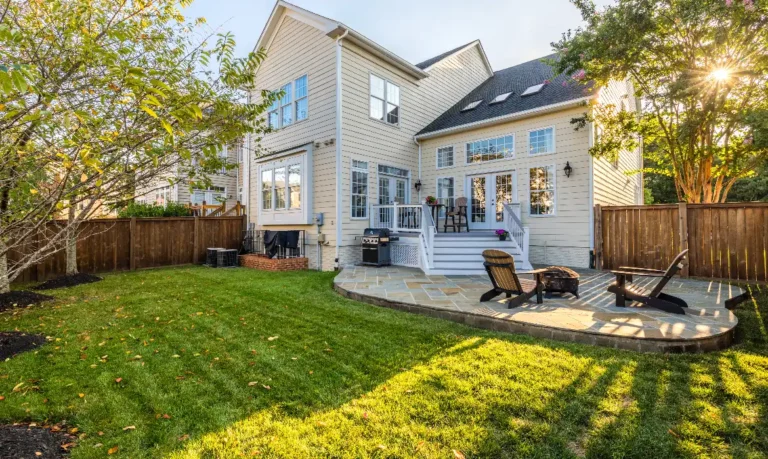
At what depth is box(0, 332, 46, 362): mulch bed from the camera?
11.8ft

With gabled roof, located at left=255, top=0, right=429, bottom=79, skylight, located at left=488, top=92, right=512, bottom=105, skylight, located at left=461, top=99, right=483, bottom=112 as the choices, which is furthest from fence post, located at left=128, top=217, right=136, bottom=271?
skylight, located at left=488, top=92, right=512, bottom=105

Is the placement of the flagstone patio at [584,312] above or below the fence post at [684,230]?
below

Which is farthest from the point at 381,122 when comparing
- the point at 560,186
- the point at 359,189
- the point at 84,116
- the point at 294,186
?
the point at 84,116

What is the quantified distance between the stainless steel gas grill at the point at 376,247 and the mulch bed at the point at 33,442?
7670 millimetres

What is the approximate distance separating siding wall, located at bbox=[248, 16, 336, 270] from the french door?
15.1 feet

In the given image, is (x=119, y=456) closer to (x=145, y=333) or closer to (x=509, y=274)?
(x=145, y=333)

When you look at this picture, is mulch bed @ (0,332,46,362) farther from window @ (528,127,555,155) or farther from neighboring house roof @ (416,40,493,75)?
neighboring house roof @ (416,40,493,75)

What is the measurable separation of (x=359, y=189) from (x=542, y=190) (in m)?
5.36

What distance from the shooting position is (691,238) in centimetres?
799

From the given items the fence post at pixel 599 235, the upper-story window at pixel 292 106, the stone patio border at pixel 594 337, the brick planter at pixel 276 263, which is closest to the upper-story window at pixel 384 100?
the upper-story window at pixel 292 106

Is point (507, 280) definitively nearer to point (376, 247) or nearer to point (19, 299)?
point (376, 247)

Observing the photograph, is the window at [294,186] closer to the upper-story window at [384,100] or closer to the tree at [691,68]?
the upper-story window at [384,100]

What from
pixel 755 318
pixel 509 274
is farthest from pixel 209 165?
pixel 755 318

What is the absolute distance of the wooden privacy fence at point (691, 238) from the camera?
24.2 feet
